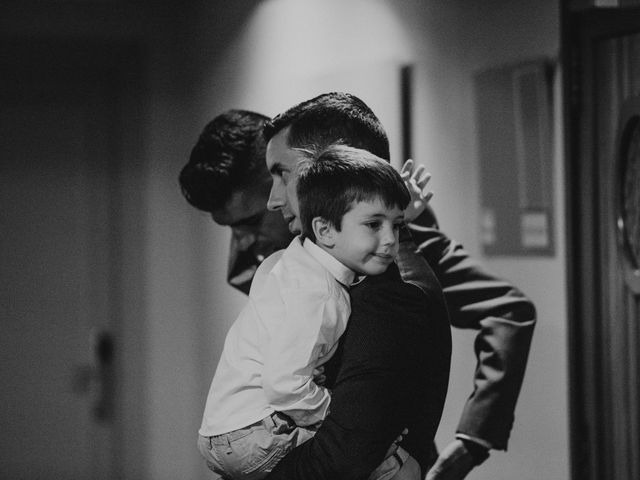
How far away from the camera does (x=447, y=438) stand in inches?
73.0

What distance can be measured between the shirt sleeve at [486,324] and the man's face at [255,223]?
29cm

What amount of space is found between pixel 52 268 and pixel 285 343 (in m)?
1.60

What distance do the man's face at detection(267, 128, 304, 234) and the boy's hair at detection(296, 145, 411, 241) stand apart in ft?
0.31

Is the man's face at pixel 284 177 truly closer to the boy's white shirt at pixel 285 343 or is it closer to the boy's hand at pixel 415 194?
the boy's white shirt at pixel 285 343

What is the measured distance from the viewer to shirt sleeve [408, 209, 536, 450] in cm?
184

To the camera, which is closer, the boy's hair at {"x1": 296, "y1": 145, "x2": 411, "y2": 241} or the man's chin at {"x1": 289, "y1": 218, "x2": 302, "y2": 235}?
the boy's hair at {"x1": 296, "y1": 145, "x2": 411, "y2": 241}

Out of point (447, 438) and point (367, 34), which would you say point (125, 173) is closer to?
point (367, 34)

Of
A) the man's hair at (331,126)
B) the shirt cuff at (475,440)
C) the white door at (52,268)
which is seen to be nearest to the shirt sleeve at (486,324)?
the shirt cuff at (475,440)

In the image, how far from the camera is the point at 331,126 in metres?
1.54

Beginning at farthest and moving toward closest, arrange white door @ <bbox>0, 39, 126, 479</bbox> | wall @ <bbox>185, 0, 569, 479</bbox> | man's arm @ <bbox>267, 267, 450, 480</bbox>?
white door @ <bbox>0, 39, 126, 479</bbox>, wall @ <bbox>185, 0, 569, 479</bbox>, man's arm @ <bbox>267, 267, 450, 480</bbox>

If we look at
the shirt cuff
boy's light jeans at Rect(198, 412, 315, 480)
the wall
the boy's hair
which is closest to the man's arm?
boy's light jeans at Rect(198, 412, 315, 480)

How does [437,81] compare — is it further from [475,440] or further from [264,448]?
[264,448]

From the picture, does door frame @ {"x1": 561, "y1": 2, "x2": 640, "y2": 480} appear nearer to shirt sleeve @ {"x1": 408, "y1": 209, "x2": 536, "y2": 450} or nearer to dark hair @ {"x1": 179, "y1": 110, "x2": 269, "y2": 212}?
shirt sleeve @ {"x1": 408, "y1": 209, "x2": 536, "y2": 450}

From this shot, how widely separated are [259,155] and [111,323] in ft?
3.95
